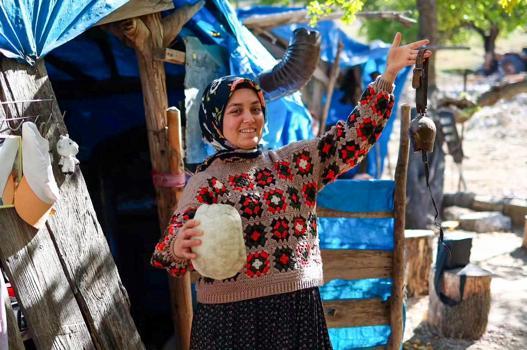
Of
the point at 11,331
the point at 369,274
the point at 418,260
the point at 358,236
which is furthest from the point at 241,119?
the point at 418,260

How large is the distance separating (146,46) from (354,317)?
7.51ft

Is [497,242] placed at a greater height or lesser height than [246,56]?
lesser

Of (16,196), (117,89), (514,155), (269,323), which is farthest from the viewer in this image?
(514,155)

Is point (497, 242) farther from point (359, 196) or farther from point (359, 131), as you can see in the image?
point (359, 131)

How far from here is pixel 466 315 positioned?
5922 mm

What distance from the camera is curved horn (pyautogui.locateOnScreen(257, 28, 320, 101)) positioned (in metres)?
5.04

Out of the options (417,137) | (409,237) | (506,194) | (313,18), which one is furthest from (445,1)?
(417,137)

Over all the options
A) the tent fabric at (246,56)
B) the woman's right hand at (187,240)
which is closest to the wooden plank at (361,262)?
the tent fabric at (246,56)

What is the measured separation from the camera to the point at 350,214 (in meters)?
4.50

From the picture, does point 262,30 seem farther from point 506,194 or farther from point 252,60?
point 506,194

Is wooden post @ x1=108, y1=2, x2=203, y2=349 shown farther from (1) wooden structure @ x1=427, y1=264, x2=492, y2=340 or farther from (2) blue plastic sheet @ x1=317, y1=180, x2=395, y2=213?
(1) wooden structure @ x1=427, y1=264, x2=492, y2=340

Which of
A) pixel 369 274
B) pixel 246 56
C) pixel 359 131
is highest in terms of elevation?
pixel 246 56

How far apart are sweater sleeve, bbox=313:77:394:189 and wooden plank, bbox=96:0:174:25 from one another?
165 cm

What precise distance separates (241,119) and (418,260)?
491 centimetres
